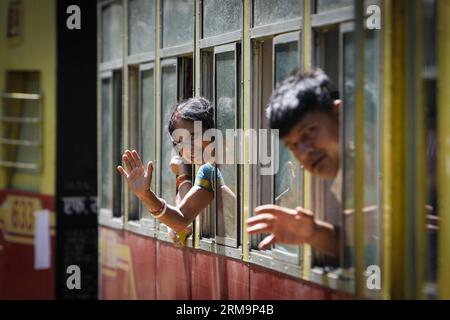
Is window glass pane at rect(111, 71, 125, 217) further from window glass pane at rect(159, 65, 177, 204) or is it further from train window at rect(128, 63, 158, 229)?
window glass pane at rect(159, 65, 177, 204)

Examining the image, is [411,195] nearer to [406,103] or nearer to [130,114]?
[406,103]

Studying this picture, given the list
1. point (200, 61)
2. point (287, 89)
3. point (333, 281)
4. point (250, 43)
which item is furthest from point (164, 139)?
point (333, 281)


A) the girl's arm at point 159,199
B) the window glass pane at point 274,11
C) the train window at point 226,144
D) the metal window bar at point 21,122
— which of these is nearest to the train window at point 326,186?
the window glass pane at point 274,11

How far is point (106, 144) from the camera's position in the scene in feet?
17.5

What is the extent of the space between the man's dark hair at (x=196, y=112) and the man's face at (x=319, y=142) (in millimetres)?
705

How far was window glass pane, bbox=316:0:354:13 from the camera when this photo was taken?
332 centimetres

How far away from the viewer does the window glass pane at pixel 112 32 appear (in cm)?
519

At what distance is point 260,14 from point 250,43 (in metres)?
0.13

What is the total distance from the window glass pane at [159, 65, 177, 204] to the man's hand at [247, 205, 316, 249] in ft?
2.35

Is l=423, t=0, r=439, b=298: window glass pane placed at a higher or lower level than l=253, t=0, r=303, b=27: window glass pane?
lower

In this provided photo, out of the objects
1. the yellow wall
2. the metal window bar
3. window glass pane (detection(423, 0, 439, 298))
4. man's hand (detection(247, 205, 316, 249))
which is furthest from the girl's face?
the metal window bar

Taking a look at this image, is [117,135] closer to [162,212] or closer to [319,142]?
[162,212]

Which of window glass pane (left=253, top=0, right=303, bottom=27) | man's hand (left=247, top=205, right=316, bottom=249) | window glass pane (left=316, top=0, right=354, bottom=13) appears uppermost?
window glass pane (left=253, top=0, right=303, bottom=27)

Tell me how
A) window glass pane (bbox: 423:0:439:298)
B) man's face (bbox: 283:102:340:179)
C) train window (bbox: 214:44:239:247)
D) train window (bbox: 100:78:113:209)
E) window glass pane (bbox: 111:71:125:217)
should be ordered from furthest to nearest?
train window (bbox: 100:78:113:209)
window glass pane (bbox: 111:71:125:217)
train window (bbox: 214:44:239:247)
man's face (bbox: 283:102:340:179)
window glass pane (bbox: 423:0:439:298)
